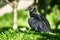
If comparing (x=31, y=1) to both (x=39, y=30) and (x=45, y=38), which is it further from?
(x=45, y=38)

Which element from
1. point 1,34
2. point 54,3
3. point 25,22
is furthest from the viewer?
point 54,3

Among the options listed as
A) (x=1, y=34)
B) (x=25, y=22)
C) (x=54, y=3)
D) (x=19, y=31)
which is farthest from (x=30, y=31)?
(x=54, y=3)

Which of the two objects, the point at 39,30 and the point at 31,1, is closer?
the point at 39,30

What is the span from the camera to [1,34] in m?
9.14

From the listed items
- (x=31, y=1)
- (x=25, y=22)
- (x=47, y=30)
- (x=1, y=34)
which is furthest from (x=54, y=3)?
(x=1, y=34)

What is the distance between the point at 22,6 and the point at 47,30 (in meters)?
10.7

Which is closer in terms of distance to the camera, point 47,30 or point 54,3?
point 47,30

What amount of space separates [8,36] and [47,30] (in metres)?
1.96

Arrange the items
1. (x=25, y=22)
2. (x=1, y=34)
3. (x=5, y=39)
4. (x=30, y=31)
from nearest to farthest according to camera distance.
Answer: (x=5, y=39)
(x=1, y=34)
(x=30, y=31)
(x=25, y=22)

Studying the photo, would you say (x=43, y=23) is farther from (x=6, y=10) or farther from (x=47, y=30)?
(x=6, y=10)

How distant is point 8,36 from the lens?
347 inches

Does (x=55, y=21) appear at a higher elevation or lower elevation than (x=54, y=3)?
lower

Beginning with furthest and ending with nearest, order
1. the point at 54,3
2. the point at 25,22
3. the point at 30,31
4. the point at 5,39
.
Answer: the point at 54,3 → the point at 25,22 → the point at 30,31 → the point at 5,39

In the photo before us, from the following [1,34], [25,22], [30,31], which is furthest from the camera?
[25,22]
